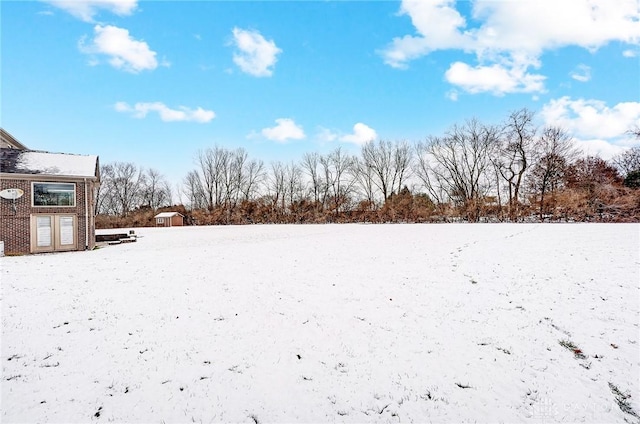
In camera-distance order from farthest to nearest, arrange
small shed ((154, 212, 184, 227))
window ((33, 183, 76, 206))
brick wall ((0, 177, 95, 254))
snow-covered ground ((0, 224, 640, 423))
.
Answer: small shed ((154, 212, 184, 227)), window ((33, 183, 76, 206)), brick wall ((0, 177, 95, 254)), snow-covered ground ((0, 224, 640, 423))

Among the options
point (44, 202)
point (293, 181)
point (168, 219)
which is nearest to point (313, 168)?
point (293, 181)

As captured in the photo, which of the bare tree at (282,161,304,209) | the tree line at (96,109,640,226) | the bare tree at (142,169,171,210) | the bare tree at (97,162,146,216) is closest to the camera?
the tree line at (96,109,640,226)

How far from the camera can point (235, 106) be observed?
2439 centimetres

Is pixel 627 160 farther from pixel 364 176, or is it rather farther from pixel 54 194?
pixel 54 194

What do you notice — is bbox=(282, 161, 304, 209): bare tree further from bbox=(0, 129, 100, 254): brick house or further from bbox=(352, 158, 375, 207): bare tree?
bbox=(0, 129, 100, 254): brick house

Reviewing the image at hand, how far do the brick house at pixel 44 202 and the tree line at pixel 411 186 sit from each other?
2688cm

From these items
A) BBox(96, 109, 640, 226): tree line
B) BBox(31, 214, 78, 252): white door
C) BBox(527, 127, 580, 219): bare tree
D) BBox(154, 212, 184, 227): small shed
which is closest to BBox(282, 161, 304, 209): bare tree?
BBox(96, 109, 640, 226): tree line

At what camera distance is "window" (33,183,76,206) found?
50.2 feet

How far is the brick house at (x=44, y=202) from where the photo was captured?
14.6 meters

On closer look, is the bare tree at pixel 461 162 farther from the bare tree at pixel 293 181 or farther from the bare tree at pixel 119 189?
the bare tree at pixel 119 189

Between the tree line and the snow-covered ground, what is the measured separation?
22403 millimetres

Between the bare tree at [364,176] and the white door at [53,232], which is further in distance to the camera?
the bare tree at [364,176]

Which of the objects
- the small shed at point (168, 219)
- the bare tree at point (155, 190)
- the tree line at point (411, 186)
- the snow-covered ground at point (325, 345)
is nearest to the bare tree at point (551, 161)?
the tree line at point (411, 186)

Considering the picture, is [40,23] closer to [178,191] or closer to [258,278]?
[258,278]
